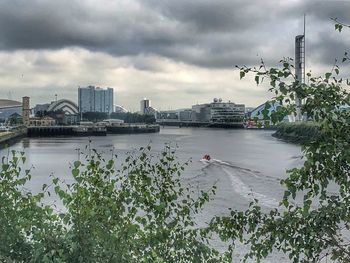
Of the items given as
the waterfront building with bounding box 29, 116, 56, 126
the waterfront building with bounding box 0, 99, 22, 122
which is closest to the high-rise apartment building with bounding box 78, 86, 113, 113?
the waterfront building with bounding box 0, 99, 22, 122

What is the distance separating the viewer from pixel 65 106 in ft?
423

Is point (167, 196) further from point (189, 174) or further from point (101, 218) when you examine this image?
point (189, 174)

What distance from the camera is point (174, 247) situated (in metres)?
2.55

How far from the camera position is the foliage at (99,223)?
218 centimetres

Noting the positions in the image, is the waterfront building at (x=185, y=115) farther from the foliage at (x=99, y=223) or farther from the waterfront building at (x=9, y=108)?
the foliage at (x=99, y=223)

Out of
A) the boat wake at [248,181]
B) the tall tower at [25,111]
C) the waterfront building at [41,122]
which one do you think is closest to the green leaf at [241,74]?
the boat wake at [248,181]

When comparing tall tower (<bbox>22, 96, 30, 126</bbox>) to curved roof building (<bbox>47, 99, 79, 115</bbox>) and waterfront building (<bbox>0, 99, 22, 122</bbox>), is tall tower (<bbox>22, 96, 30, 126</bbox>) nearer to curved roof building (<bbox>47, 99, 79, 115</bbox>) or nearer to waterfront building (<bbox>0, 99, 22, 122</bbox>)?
waterfront building (<bbox>0, 99, 22, 122</bbox>)

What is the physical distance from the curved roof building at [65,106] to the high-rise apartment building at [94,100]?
Result: 3389 millimetres

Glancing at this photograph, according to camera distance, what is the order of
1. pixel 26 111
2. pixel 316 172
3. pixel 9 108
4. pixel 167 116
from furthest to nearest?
pixel 167 116, pixel 9 108, pixel 26 111, pixel 316 172

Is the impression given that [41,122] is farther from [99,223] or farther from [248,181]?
[99,223]

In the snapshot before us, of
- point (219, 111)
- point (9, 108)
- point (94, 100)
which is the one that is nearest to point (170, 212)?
point (219, 111)

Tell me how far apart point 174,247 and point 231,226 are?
418 mm

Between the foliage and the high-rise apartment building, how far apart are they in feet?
438

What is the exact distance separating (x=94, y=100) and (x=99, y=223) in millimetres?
137485
